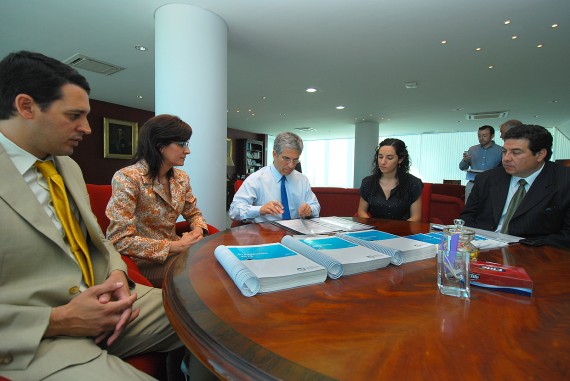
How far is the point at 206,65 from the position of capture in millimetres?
3436

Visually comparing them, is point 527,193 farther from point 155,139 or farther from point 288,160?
point 155,139

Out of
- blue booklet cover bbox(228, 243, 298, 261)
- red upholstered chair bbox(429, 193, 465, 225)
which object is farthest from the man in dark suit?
red upholstered chair bbox(429, 193, 465, 225)

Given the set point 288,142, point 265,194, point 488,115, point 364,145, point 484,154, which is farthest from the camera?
point 364,145

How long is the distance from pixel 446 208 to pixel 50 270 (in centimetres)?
419

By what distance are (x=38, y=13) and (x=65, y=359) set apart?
14.9 feet

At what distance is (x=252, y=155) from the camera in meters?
14.1

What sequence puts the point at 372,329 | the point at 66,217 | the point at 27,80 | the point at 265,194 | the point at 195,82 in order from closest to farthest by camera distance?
the point at 372,329 < the point at 27,80 < the point at 66,217 < the point at 265,194 < the point at 195,82

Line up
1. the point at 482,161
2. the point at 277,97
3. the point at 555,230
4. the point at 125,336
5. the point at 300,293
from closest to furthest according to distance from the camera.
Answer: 1. the point at 300,293
2. the point at 125,336
3. the point at 555,230
4. the point at 482,161
5. the point at 277,97

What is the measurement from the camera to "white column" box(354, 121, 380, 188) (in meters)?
11.0

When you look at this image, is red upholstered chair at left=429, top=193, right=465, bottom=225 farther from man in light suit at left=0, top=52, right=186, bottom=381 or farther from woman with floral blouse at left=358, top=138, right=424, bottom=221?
man in light suit at left=0, top=52, right=186, bottom=381

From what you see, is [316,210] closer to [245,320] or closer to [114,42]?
[245,320]

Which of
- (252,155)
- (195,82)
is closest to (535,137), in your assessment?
(195,82)

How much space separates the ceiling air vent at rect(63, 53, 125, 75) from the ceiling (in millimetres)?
139

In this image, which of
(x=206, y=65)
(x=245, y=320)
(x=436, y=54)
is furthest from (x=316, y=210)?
(x=436, y=54)
